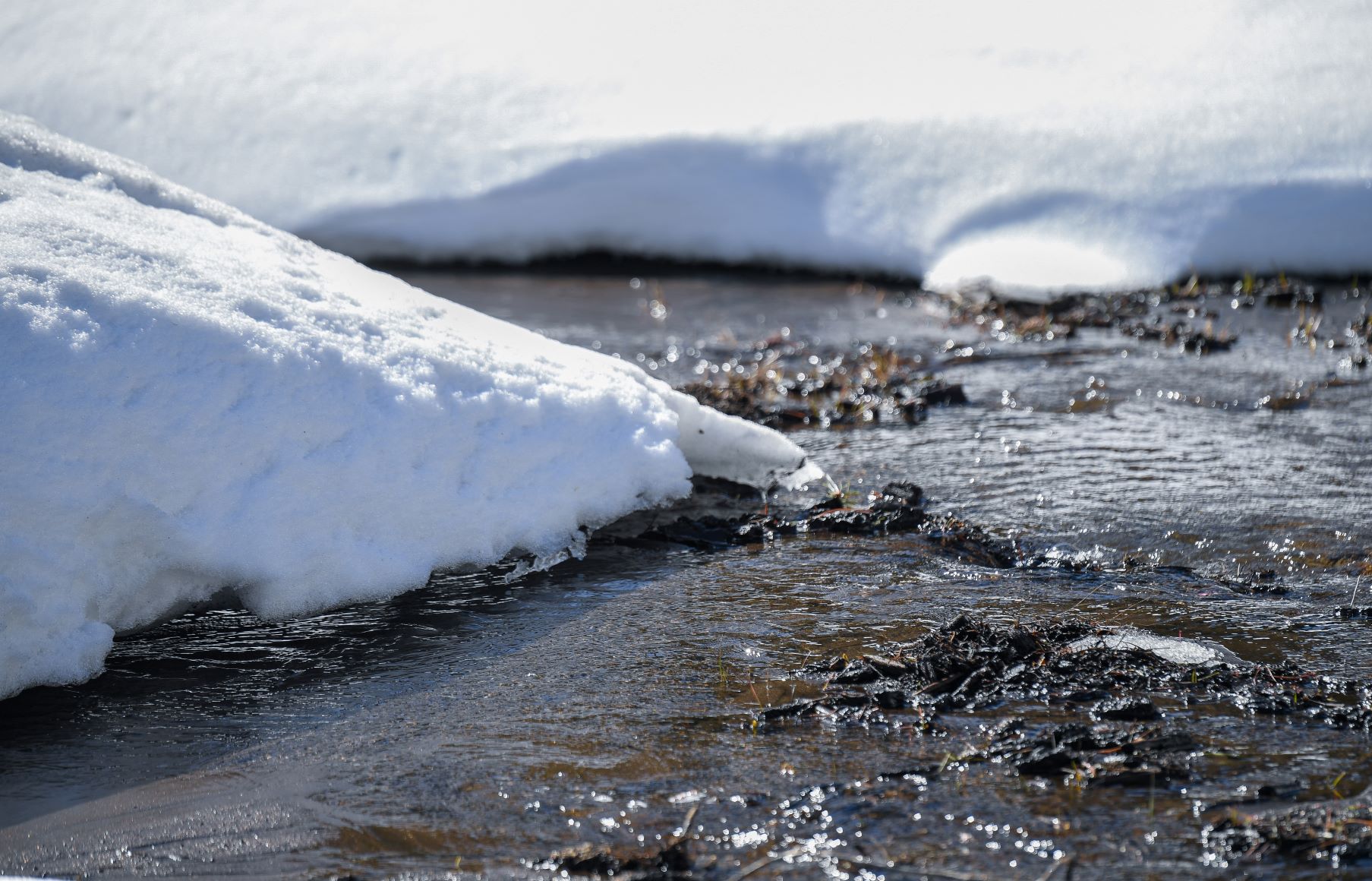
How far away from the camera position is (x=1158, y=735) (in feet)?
9.57

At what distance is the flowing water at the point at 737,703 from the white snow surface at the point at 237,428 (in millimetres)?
190

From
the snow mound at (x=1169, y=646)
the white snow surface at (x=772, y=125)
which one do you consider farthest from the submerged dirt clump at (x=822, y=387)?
the snow mound at (x=1169, y=646)

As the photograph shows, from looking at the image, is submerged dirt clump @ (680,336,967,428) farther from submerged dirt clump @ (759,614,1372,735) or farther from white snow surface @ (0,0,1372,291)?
submerged dirt clump @ (759,614,1372,735)

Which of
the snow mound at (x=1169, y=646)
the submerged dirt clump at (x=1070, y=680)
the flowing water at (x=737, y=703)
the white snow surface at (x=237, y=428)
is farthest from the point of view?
the white snow surface at (x=237, y=428)

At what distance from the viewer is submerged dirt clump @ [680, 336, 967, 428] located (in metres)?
5.72

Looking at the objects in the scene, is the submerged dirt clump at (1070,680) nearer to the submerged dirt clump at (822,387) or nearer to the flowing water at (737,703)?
the flowing water at (737,703)

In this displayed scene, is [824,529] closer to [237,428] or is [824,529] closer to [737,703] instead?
[737,703]

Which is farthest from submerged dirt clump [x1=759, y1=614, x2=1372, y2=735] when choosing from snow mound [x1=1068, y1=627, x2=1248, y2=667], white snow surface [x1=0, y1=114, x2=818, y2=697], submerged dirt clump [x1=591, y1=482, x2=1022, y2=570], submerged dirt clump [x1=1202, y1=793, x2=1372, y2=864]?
white snow surface [x1=0, y1=114, x2=818, y2=697]

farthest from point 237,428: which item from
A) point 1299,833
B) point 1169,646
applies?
point 1299,833

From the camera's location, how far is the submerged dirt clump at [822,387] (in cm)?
572

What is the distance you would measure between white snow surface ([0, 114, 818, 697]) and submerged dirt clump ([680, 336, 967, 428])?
1122 millimetres

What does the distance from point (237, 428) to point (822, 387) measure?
321 centimetres

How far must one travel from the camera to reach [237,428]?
3699 millimetres

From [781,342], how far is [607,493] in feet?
9.91
